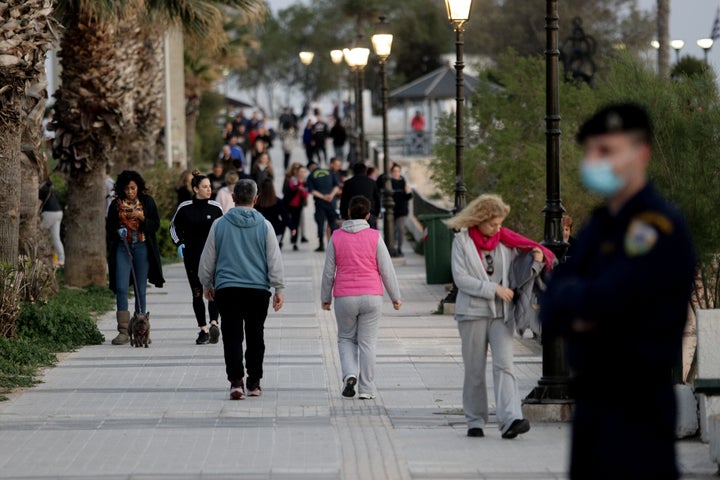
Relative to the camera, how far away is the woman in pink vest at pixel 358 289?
34.5 feet

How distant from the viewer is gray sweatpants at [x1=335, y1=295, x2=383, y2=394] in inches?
414

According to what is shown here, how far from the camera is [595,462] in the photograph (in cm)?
446

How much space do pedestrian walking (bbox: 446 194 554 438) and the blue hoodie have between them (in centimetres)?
199

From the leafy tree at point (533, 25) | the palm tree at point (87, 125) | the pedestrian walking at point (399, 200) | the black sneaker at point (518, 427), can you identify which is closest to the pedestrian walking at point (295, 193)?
the pedestrian walking at point (399, 200)

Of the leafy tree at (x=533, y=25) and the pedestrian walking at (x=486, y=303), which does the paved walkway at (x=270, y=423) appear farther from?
the leafy tree at (x=533, y=25)

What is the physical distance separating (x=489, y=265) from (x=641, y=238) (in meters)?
4.62

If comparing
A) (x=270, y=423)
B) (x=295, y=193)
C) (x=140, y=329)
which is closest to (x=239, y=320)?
(x=270, y=423)

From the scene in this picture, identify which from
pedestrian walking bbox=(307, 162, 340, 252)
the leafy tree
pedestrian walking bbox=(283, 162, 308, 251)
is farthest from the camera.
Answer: the leafy tree

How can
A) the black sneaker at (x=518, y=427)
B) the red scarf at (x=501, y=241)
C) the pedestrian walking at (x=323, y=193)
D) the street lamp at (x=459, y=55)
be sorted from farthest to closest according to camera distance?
the pedestrian walking at (x=323, y=193)
the street lamp at (x=459, y=55)
the red scarf at (x=501, y=241)
the black sneaker at (x=518, y=427)

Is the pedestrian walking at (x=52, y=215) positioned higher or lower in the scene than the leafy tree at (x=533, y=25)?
lower

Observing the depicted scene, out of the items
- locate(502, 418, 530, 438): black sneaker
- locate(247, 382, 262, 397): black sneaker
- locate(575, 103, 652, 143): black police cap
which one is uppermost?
locate(575, 103, 652, 143): black police cap

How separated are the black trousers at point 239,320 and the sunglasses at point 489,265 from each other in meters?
2.11

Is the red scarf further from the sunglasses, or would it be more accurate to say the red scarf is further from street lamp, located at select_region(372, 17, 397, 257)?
street lamp, located at select_region(372, 17, 397, 257)

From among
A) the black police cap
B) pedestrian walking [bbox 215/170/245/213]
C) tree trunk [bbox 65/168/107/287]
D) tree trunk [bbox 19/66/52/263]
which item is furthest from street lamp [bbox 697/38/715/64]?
the black police cap
